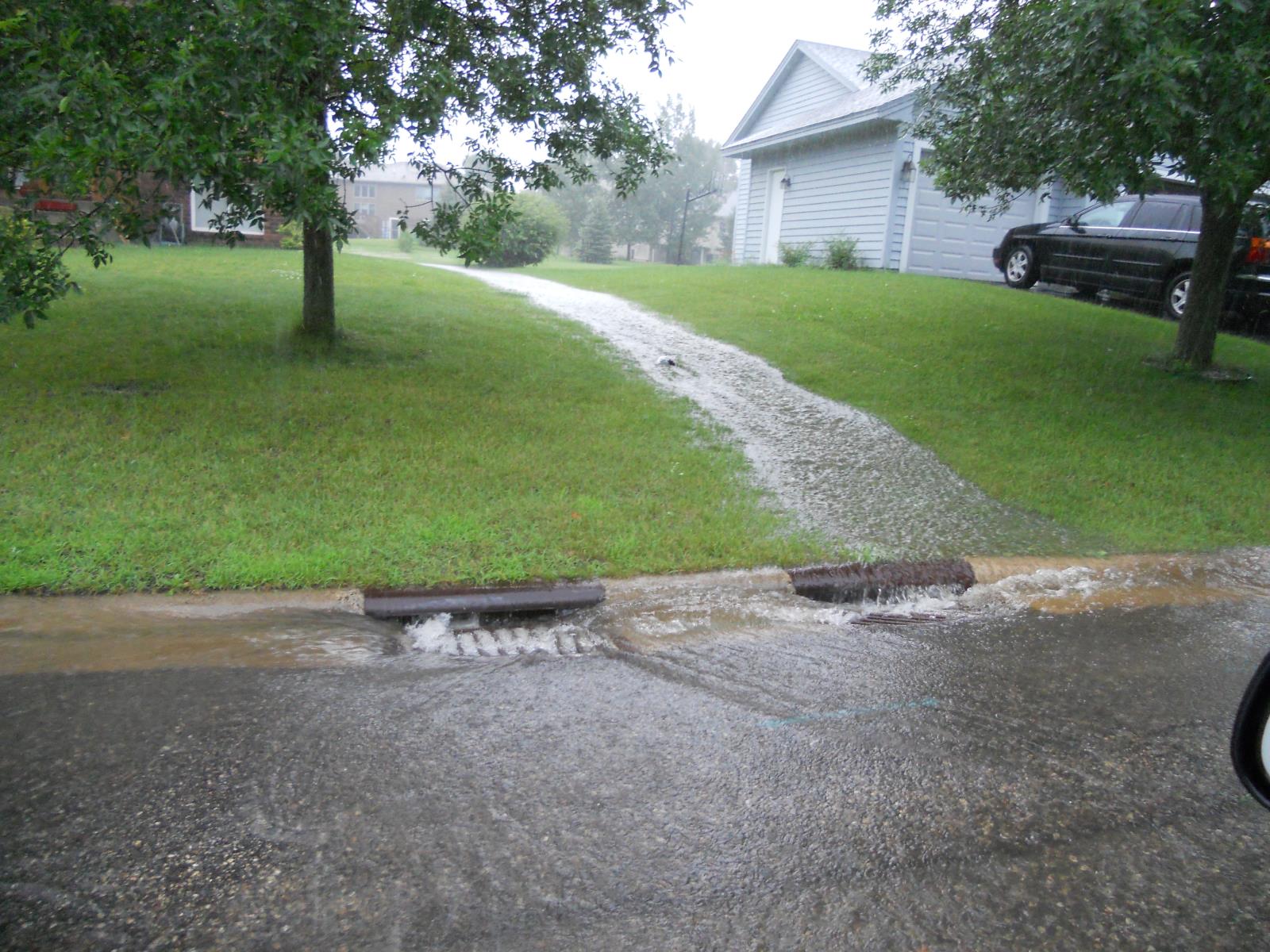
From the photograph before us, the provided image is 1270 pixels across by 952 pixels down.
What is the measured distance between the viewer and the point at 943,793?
3.47 metres

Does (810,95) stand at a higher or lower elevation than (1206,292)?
higher

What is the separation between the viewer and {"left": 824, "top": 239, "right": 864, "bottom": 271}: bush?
1944 cm

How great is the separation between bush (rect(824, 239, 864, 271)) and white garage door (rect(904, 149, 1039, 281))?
3.54 ft

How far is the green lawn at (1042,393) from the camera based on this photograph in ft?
23.6

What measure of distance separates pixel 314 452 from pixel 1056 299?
39.3 feet

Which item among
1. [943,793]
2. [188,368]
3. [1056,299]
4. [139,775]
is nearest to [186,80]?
[188,368]

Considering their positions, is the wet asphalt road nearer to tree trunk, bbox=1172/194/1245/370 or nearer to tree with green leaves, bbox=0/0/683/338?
tree with green leaves, bbox=0/0/683/338

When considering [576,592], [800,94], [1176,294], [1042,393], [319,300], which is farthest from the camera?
[800,94]

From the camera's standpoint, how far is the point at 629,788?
3.45 meters

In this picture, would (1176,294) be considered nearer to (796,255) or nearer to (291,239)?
(796,255)

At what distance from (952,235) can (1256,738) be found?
19011mm

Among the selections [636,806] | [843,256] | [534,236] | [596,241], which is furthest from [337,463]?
[596,241]

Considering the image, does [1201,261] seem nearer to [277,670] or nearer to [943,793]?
[943,793]

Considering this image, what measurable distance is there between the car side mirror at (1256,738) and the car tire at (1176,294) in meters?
12.8
